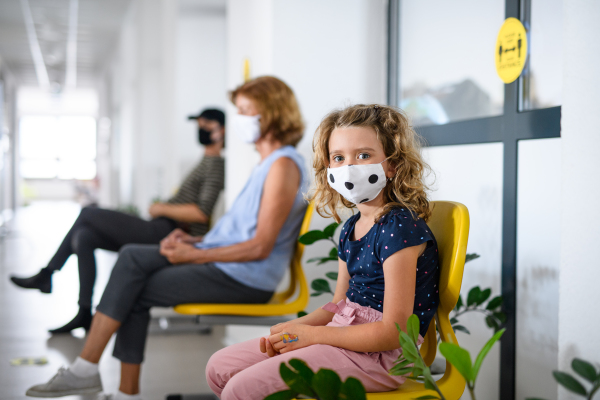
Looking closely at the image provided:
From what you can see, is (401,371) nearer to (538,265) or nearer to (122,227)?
(538,265)

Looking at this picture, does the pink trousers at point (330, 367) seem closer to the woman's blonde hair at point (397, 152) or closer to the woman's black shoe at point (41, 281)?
the woman's blonde hair at point (397, 152)

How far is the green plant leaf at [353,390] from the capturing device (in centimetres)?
82

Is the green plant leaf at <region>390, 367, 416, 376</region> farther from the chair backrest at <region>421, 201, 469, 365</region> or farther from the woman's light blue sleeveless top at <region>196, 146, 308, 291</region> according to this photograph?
the woman's light blue sleeveless top at <region>196, 146, 308, 291</region>

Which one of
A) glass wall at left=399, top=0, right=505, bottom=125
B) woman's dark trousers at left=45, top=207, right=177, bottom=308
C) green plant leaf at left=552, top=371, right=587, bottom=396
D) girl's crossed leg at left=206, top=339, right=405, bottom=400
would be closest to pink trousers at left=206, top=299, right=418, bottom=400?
girl's crossed leg at left=206, top=339, right=405, bottom=400

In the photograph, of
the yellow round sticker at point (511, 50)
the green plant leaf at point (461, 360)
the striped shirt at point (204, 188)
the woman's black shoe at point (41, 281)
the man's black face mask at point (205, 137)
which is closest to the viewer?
the green plant leaf at point (461, 360)

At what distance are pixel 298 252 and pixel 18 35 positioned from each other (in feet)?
28.7

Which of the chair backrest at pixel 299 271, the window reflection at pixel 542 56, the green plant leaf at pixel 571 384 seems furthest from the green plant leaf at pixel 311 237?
the green plant leaf at pixel 571 384

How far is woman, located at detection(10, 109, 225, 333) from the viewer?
8.50 ft

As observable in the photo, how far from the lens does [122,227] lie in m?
2.60

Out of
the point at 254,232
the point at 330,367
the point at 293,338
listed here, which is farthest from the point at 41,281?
the point at 330,367

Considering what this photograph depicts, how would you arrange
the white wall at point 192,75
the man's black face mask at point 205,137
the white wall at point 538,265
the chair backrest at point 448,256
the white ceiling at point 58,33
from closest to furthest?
the chair backrest at point 448,256 < the white wall at point 538,265 < the man's black face mask at point 205,137 < the white wall at point 192,75 < the white ceiling at point 58,33

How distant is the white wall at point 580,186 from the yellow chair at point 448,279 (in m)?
0.20

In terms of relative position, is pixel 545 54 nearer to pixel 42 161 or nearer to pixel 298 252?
pixel 298 252

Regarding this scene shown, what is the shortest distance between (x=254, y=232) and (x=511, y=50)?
1.02 m
